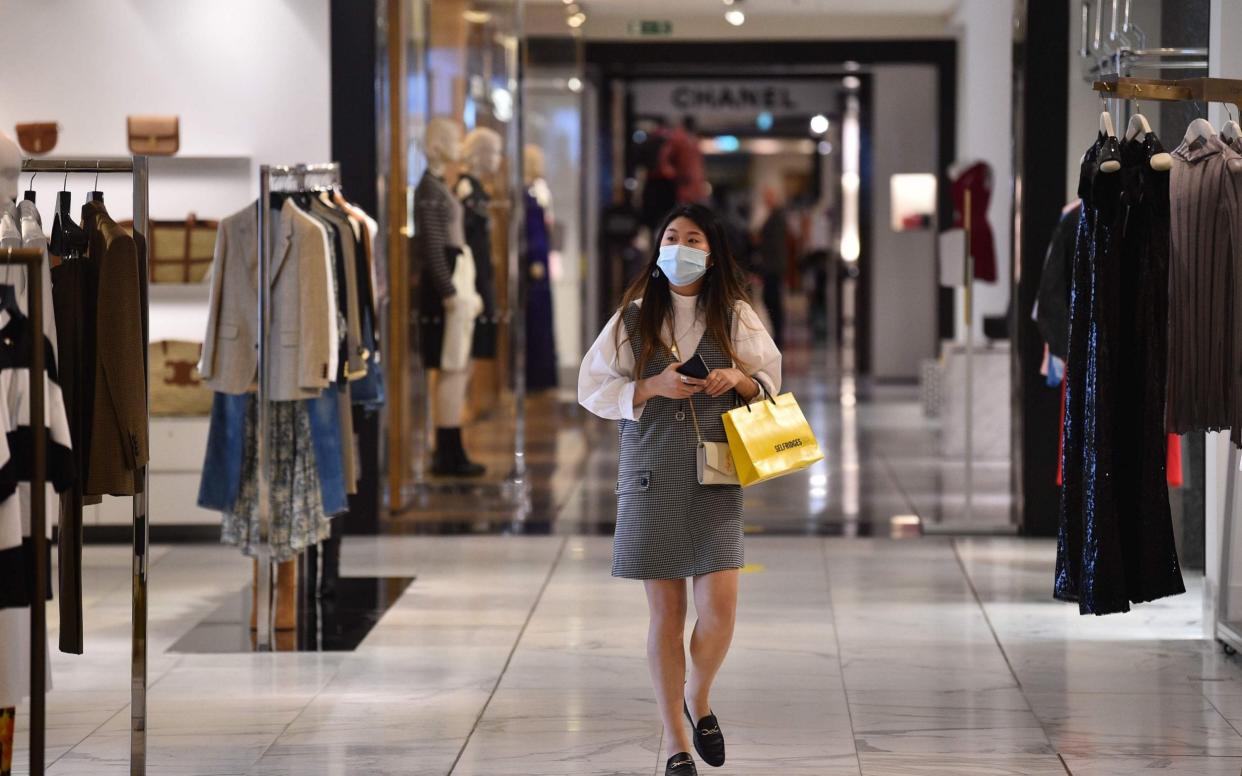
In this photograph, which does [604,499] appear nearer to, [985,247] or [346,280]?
[985,247]

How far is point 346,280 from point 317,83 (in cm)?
208

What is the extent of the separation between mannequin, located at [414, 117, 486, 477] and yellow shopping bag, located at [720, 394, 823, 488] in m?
5.12

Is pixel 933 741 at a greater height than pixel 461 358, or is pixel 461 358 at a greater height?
pixel 461 358

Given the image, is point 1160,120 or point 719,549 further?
point 1160,120

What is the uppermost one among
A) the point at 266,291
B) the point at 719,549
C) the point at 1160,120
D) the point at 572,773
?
the point at 1160,120

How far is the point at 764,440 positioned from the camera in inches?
158

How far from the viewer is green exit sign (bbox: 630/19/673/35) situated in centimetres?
1469

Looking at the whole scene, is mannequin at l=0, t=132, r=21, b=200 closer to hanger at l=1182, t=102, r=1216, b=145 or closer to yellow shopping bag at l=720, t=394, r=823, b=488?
yellow shopping bag at l=720, t=394, r=823, b=488

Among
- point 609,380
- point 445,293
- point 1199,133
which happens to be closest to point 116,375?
point 609,380

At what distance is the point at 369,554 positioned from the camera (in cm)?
749

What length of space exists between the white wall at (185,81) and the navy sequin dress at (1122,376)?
4.25m

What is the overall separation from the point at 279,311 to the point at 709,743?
2.36 meters

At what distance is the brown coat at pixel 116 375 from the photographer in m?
3.96

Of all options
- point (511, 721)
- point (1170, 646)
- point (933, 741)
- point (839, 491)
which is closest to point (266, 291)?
point (511, 721)
